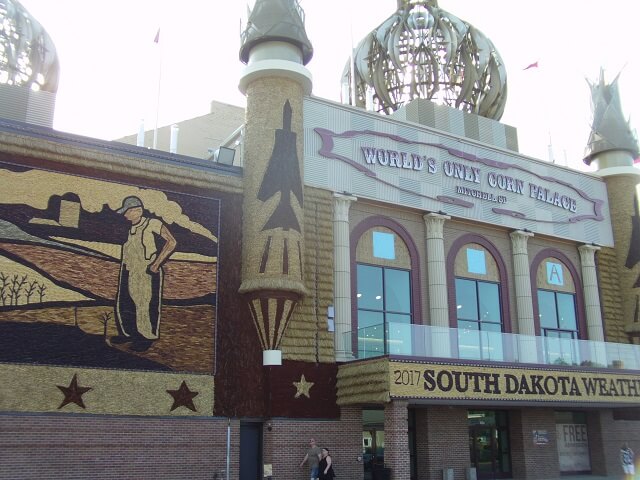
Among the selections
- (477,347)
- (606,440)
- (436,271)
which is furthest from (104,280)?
(606,440)

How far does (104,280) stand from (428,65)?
18.6 m

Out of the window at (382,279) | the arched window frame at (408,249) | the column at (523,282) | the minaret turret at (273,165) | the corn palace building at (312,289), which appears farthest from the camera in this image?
the column at (523,282)

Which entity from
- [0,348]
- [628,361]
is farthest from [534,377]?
[0,348]

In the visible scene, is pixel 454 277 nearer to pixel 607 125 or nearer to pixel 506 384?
pixel 506 384

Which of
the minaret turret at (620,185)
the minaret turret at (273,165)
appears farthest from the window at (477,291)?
the minaret turret at (273,165)

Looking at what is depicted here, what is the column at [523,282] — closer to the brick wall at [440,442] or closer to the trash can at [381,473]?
the brick wall at [440,442]

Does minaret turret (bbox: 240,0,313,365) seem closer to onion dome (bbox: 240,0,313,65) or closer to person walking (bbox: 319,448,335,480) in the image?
onion dome (bbox: 240,0,313,65)

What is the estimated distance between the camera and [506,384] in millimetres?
25219

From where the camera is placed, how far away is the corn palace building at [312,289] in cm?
2230

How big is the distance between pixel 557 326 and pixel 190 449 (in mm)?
18745

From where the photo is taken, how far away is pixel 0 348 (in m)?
21.0

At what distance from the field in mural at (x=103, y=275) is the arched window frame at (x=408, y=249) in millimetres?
5821

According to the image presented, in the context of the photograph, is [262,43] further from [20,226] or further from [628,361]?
[628,361]

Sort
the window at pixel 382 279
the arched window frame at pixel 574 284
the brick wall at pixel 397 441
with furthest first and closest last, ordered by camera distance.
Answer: the arched window frame at pixel 574 284, the window at pixel 382 279, the brick wall at pixel 397 441
